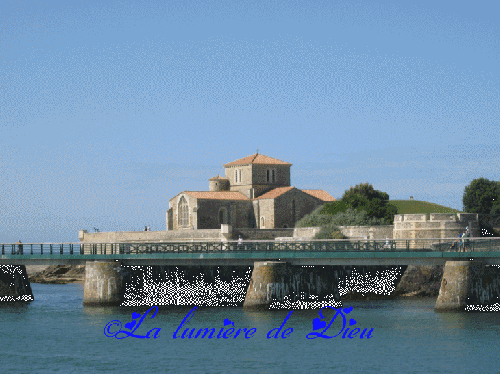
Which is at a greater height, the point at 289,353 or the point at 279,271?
the point at 279,271

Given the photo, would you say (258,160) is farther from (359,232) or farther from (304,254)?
(304,254)

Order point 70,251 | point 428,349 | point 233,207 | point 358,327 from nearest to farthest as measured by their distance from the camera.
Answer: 1. point 428,349
2. point 358,327
3. point 70,251
4. point 233,207

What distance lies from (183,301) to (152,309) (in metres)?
6.93

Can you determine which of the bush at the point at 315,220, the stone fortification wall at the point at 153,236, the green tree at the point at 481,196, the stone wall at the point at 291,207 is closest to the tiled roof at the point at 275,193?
the stone wall at the point at 291,207

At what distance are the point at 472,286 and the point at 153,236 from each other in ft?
191

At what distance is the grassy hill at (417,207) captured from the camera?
133500 mm

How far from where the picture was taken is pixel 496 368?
117 ft

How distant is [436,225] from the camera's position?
75.9 m

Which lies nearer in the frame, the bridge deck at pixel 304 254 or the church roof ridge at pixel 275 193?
the bridge deck at pixel 304 254

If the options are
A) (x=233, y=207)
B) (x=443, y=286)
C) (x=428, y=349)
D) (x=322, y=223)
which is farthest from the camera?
(x=233, y=207)

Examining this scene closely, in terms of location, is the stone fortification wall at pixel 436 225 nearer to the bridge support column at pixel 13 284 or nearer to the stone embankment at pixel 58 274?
the bridge support column at pixel 13 284

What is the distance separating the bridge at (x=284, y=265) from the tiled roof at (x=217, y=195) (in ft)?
141

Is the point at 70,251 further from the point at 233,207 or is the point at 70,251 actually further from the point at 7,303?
the point at 233,207

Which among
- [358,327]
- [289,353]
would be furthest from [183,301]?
[289,353]
